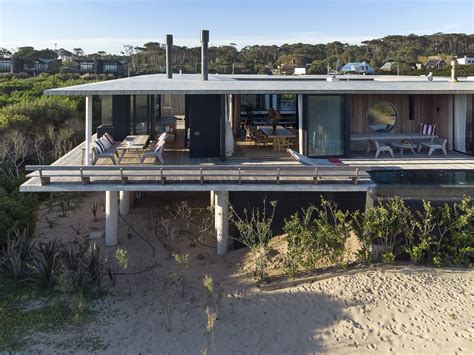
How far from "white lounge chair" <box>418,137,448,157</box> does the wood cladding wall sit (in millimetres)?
627

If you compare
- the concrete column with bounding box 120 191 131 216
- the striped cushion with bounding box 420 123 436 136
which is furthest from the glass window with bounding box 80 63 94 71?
the striped cushion with bounding box 420 123 436 136

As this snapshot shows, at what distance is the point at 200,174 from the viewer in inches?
470

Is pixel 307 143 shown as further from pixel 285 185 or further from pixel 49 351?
pixel 49 351

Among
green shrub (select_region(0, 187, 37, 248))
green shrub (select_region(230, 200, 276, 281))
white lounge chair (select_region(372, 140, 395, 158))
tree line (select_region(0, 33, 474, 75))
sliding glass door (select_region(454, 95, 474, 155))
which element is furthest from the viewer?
tree line (select_region(0, 33, 474, 75))

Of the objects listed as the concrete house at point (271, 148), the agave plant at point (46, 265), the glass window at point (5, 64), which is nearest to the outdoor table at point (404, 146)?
the concrete house at point (271, 148)

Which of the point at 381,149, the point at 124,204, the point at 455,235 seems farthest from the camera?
the point at 124,204

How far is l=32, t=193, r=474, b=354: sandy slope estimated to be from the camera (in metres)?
9.66

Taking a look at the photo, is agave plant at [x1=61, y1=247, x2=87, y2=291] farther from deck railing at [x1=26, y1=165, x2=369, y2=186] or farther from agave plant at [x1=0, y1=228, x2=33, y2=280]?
deck railing at [x1=26, y1=165, x2=369, y2=186]

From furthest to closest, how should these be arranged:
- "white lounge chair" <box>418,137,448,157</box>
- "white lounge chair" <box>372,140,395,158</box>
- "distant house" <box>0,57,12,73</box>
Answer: "distant house" <box>0,57,12,73</box>, "white lounge chair" <box>418,137,448,157</box>, "white lounge chair" <box>372,140,395,158</box>

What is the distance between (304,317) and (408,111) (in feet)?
32.8

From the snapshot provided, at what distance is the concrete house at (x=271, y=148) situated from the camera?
12.0 meters

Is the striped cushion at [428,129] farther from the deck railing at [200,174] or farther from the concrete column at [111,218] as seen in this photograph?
the concrete column at [111,218]

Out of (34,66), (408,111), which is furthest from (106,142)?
(34,66)

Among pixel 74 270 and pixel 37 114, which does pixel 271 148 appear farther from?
pixel 37 114
